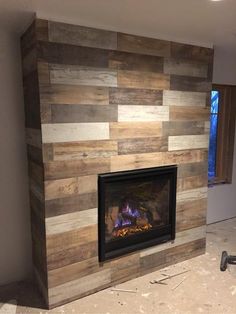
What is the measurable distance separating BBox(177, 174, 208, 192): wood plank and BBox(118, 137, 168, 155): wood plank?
0.41 m

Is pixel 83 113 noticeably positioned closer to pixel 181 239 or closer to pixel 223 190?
pixel 181 239

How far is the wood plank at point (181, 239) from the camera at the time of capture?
8.58 feet

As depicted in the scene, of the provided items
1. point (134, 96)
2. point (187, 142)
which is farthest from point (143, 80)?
point (187, 142)

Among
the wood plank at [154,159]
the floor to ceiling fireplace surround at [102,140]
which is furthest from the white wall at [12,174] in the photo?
the wood plank at [154,159]

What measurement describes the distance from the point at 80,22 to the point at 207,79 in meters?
1.37

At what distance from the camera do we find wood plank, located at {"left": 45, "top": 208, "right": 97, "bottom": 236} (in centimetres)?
208

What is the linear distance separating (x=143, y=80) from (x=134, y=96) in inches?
6.5

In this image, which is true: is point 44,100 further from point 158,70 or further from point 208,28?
point 208,28

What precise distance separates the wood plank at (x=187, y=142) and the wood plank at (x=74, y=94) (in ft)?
2.52

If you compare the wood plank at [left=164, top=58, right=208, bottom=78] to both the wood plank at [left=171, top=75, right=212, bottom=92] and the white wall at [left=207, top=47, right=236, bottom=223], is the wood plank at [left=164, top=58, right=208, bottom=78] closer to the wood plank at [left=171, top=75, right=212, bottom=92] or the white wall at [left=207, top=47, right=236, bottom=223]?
the wood plank at [left=171, top=75, right=212, bottom=92]

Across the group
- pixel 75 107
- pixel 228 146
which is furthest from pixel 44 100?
pixel 228 146

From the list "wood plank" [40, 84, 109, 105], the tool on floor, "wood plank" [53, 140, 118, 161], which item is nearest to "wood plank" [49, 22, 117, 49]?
"wood plank" [40, 84, 109, 105]

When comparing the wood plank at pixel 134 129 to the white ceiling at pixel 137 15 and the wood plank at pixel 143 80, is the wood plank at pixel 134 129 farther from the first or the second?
the white ceiling at pixel 137 15

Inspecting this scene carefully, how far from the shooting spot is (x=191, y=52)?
2.55 metres
